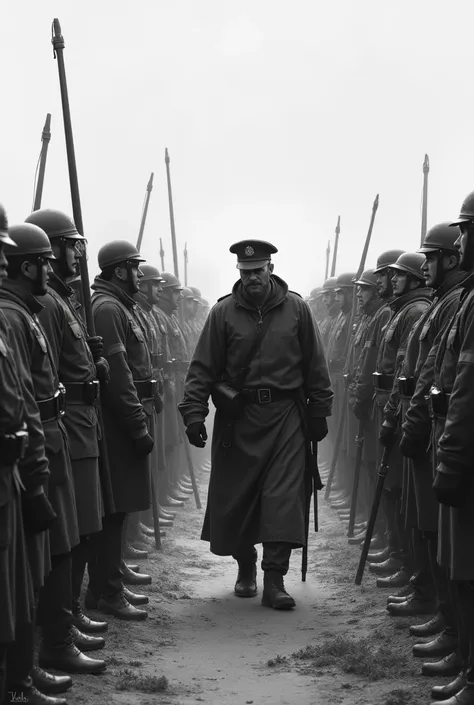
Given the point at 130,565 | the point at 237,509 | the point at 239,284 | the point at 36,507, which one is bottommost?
the point at 130,565

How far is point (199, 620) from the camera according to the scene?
803cm

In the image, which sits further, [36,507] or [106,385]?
[106,385]

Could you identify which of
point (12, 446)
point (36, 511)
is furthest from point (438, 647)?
point (12, 446)

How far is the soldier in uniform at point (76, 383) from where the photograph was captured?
21.6 ft

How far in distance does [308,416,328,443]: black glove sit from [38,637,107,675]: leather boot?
9.26 feet

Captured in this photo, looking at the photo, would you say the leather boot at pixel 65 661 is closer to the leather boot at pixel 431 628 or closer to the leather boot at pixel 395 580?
the leather boot at pixel 431 628

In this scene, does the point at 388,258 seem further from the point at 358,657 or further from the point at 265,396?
the point at 358,657

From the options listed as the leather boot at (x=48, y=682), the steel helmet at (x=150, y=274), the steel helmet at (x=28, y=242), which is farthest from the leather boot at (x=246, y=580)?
the steel helmet at (x=150, y=274)

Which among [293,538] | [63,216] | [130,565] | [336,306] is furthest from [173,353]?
[63,216]

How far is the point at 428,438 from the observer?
6.83 metres

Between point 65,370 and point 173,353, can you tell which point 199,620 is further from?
point 173,353

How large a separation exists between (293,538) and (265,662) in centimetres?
146

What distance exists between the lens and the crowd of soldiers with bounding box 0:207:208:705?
4.85 m

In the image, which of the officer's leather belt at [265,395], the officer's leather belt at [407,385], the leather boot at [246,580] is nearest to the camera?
the officer's leather belt at [407,385]
